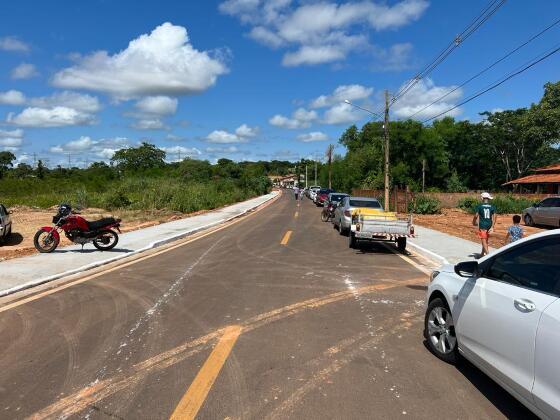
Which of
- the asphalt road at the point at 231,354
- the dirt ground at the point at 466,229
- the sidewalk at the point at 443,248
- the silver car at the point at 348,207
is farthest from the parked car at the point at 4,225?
the dirt ground at the point at 466,229

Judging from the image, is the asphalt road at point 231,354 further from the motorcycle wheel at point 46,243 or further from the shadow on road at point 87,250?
the motorcycle wheel at point 46,243

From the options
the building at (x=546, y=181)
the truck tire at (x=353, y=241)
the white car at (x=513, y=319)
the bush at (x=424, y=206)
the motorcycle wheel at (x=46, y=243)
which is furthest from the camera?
the building at (x=546, y=181)

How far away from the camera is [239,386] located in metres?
4.36

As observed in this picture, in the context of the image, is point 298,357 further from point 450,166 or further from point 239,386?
point 450,166

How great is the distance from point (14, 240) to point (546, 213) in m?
22.8

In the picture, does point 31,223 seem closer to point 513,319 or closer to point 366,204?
point 366,204

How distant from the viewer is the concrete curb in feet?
38.9

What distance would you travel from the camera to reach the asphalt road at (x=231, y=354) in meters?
4.01

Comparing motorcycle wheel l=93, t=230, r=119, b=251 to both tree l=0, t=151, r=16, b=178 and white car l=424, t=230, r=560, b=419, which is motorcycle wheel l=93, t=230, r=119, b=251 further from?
tree l=0, t=151, r=16, b=178

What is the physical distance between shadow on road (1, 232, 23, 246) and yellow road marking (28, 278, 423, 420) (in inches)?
500

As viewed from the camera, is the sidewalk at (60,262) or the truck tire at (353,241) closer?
the sidewalk at (60,262)

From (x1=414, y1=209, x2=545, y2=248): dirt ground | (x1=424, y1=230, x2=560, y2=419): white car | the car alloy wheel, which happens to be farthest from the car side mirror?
(x1=414, y1=209, x2=545, y2=248): dirt ground

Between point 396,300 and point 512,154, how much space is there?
63.3m

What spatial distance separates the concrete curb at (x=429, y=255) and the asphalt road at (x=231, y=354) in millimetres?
2531
